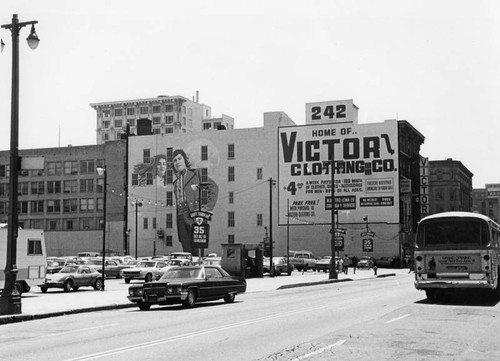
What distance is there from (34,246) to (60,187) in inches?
3230

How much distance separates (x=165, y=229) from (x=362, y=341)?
304ft

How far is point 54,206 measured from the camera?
112750 mm

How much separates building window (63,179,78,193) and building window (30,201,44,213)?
17.2ft

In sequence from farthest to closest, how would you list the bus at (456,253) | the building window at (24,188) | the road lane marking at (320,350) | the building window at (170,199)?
the building window at (24,188), the building window at (170,199), the bus at (456,253), the road lane marking at (320,350)

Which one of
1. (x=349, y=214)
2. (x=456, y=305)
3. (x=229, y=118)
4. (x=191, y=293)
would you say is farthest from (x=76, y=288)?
(x=229, y=118)

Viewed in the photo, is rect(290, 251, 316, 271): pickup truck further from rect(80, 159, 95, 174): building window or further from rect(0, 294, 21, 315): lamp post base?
rect(0, 294, 21, 315): lamp post base

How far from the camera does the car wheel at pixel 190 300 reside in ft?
77.0

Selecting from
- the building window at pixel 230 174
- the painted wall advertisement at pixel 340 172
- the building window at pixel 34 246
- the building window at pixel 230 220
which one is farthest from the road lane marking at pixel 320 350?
the building window at pixel 230 174

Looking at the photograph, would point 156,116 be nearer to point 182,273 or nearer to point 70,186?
point 70,186

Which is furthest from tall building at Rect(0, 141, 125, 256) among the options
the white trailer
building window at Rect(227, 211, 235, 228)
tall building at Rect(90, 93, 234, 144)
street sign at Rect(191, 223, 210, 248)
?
the white trailer

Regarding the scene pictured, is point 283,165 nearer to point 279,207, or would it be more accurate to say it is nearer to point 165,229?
point 279,207

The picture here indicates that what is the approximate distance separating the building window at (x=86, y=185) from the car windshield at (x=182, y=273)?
288 ft

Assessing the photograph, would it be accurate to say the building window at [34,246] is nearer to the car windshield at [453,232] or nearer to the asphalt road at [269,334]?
the asphalt road at [269,334]

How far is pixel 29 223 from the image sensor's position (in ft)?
374
